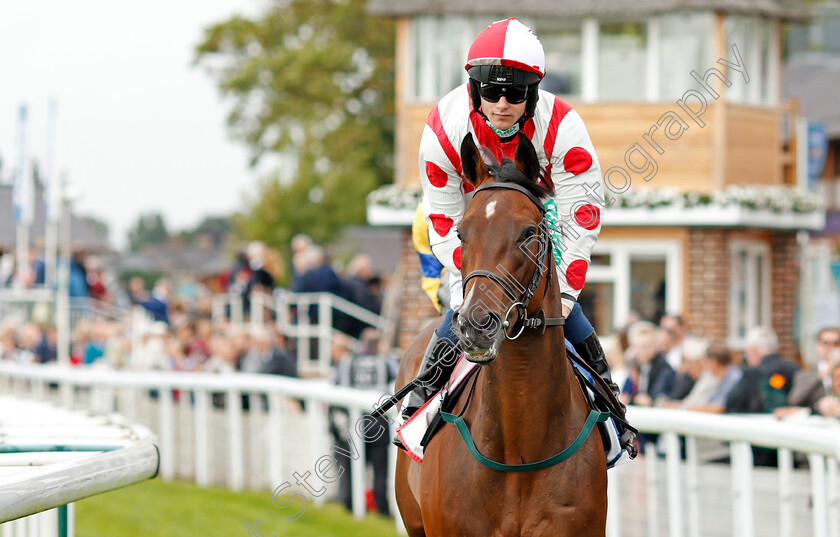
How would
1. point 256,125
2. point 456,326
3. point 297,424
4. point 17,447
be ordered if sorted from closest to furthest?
point 456,326, point 17,447, point 297,424, point 256,125

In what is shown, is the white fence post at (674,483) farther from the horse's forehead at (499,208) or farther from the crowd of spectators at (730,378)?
the horse's forehead at (499,208)

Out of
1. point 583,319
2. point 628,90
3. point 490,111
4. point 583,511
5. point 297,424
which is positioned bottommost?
point 297,424

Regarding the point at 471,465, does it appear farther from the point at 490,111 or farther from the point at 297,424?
the point at 297,424

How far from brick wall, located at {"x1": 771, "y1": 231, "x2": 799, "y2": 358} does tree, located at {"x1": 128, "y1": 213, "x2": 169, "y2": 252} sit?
108566 millimetres

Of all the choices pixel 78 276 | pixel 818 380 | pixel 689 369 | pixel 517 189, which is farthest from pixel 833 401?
pixel 78 276

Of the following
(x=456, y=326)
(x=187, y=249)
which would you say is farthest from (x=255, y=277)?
(x=187, y=249)

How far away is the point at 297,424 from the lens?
913 cm

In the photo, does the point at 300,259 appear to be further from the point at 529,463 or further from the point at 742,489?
the point at 529,463

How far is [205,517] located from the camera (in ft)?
26.1

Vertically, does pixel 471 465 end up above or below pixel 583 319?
below

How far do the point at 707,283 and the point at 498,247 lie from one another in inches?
439

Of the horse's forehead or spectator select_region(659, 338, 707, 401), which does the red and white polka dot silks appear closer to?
the horse's forehead

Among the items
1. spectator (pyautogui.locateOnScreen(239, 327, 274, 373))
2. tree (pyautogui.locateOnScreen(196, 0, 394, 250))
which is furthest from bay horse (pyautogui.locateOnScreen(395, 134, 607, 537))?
tree (pyautogui.locateOnScreen(196, 0, 394, 250))

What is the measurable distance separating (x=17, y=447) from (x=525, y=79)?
222 centimetres
